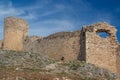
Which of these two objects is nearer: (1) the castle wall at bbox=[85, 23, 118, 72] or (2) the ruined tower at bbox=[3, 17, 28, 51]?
(1) the castle wall at bbox=[85, 23, 118, 72]

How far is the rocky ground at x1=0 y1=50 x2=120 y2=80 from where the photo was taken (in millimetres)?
26344

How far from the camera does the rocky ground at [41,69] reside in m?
26.3

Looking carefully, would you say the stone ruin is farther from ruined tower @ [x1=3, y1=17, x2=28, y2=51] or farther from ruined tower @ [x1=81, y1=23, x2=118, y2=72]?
ruined tower @ [x1=3, y1=17, x2=28, y2=51]

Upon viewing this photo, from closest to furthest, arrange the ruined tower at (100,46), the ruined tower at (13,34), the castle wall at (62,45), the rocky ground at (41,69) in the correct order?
the rocky ground at (41,69)
the ruined tower at (100,46)
the castle wall at (62,45)
the ruined tower at (13,34)

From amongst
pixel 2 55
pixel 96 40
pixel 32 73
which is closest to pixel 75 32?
pixel 96 40

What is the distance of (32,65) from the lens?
1180 inches

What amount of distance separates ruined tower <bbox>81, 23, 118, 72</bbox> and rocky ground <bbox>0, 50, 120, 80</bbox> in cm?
438

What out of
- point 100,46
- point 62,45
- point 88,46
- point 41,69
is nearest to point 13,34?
point 62,45

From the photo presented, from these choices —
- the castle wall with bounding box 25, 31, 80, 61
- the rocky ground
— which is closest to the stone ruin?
the castle wall with bounding box 25, 31, 80, 61

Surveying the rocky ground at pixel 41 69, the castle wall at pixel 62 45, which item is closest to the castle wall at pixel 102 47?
the castle wall at pixel 62 45

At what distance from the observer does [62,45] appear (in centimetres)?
3812

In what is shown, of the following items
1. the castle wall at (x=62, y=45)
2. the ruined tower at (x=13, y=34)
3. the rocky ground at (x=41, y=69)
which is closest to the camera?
the rocky ground at (x=41, y=69)

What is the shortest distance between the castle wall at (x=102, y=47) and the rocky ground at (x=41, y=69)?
443 cm

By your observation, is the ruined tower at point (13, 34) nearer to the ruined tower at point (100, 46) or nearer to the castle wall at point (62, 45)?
the castle wall at point (62, 45)
